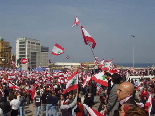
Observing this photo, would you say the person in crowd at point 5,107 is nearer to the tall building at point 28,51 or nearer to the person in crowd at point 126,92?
the person in crowd at point 126,92

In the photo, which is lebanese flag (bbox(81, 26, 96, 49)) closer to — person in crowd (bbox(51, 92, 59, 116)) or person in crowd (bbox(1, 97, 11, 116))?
person in crowd (bbox(51, 92, 59, 116))

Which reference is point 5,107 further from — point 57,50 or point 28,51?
point 28,51

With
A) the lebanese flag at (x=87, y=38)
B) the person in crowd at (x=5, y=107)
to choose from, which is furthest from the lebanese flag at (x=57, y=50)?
the person in crowd at (x=5, y=107)

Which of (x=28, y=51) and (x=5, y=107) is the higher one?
(x=28, y=51)

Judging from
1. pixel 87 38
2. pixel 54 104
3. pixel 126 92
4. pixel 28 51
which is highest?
pixel 28 51

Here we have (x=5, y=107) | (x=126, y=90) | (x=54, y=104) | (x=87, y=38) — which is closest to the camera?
(x=126, y=90)

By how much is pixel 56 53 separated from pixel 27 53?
148 meters

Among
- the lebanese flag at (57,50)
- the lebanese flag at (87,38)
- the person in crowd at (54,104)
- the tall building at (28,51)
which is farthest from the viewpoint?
the tall building at (28,51)

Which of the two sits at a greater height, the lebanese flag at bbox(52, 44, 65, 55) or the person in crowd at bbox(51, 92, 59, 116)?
the lebanese flag at bbox(52, 44, 65, 55)

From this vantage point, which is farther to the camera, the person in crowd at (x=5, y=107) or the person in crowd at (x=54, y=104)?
the person in crowd at (x=54, y=104)

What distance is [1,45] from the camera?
123 metres

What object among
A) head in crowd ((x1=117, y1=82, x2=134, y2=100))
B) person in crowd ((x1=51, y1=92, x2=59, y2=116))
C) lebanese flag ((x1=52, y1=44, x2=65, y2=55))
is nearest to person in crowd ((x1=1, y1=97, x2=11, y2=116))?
person in crowd ((x1=51, y1=92, x2=59, y2=116))

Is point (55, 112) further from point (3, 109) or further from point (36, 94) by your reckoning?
point (3, 109)

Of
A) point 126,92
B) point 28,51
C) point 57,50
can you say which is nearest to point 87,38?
point 126,92
